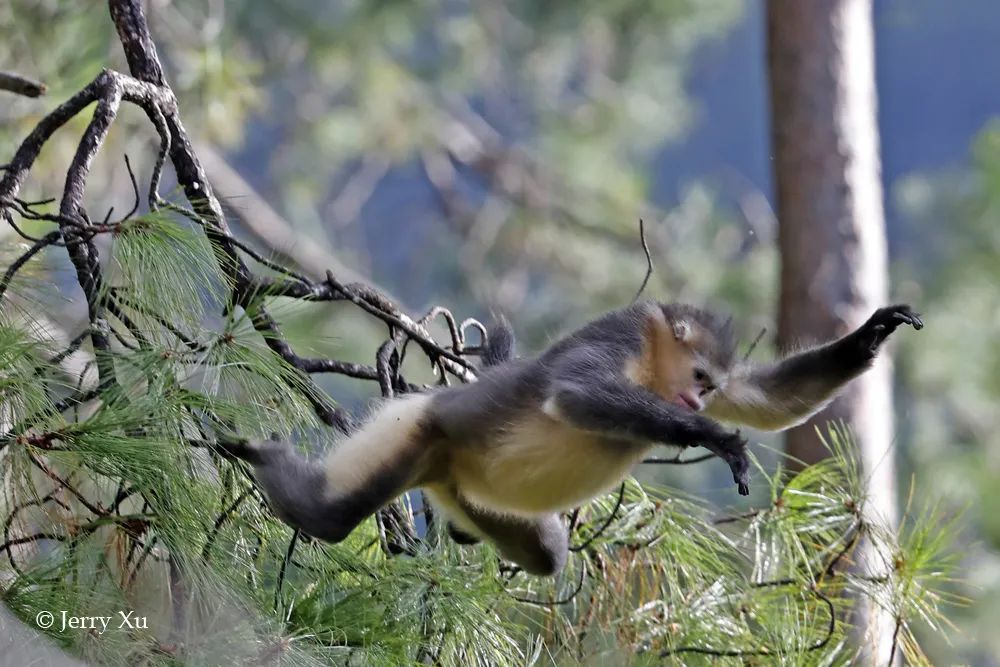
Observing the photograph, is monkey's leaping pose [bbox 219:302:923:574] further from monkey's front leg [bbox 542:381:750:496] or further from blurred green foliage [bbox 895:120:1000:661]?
blurred green foliage [bbox 895:120:1000:661]

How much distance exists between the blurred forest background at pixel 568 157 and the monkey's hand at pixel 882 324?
191cm

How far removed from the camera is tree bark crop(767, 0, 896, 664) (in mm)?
2576

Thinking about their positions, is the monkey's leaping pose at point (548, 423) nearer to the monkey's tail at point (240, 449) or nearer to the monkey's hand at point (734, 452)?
the monkey's tail at point (240, 449)

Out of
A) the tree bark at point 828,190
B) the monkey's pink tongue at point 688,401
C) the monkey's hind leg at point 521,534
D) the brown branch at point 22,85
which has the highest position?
the tree bark at point 828,190

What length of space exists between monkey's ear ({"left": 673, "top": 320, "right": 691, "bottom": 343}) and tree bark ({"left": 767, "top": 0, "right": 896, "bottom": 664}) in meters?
1.28

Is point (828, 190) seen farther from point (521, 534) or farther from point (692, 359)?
point (521, 534)

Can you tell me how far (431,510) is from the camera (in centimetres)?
146

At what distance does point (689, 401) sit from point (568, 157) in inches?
164

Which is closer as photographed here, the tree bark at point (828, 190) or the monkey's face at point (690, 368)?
the monkey's face at point (690, 368)

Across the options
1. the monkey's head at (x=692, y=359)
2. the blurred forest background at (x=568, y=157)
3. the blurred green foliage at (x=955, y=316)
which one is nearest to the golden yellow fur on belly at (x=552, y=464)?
the monkey's head at (x=692, y=359)

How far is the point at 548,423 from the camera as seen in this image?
1.25 meters

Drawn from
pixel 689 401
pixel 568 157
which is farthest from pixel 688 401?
pixel 568 157

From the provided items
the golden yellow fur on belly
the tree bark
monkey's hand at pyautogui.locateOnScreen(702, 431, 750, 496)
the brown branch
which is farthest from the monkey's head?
the tree bark

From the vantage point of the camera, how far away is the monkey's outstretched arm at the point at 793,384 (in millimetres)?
1334
